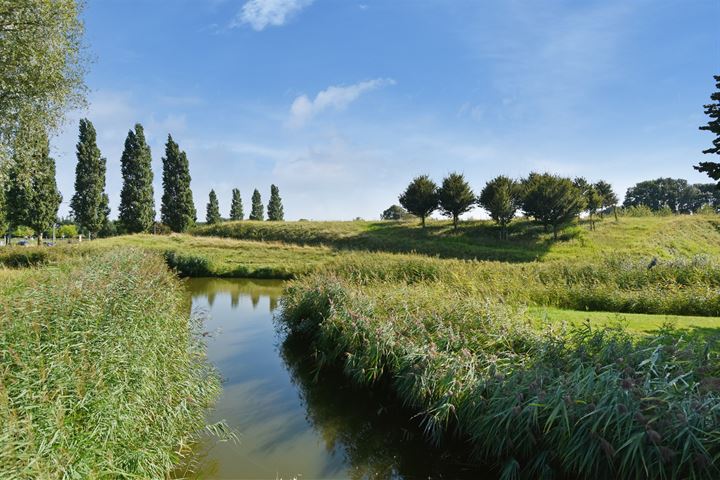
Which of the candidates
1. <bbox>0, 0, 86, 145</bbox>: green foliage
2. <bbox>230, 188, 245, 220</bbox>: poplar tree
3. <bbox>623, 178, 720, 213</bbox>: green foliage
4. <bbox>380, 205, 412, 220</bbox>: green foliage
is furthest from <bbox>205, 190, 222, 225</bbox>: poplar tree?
<bbox>623, 178, 720, 213</bbox>: green foliage

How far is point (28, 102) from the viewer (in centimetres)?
1545

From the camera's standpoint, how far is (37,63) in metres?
14.8

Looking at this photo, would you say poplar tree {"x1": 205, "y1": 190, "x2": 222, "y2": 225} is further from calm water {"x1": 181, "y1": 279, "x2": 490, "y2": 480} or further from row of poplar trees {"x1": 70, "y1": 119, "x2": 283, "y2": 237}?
calm water {"x1": 181, "y1": 279, "x2": 490, "y2": 480}

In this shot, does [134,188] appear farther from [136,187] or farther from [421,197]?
[421,197]

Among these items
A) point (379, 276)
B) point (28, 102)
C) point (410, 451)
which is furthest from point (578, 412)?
point (28, 102)

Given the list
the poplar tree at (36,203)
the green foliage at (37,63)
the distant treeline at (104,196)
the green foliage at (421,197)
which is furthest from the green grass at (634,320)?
the poplar tree at (36,203)

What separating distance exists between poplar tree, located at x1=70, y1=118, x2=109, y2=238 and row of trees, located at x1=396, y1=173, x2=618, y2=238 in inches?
1227

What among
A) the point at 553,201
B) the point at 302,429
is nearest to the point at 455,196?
the point at 553,201

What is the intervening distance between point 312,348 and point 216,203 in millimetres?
55385

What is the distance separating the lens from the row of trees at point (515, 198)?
1346 inches

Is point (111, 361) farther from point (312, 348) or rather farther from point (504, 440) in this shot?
point (312, 348)

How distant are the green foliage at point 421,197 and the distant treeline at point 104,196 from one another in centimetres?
2621

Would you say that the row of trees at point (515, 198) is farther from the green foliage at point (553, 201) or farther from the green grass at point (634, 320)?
the green grass at point (634, 320)

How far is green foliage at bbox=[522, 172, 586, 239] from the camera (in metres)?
33.9
